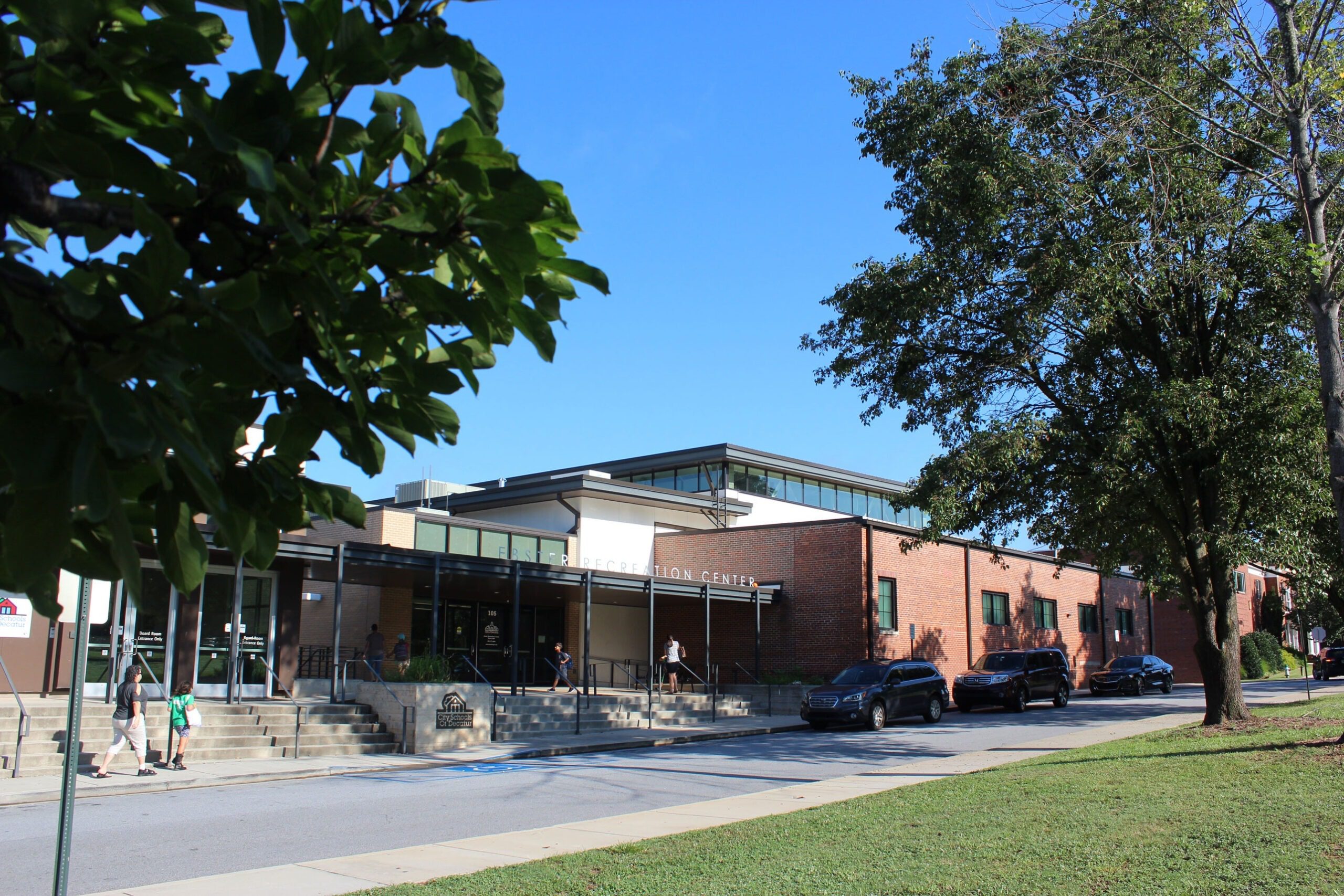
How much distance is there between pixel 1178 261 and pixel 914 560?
1850 centimetres

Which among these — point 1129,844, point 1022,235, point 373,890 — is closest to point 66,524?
point 373,890

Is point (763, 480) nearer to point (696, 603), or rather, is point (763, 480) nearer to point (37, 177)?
point (696, 603)

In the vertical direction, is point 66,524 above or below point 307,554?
below

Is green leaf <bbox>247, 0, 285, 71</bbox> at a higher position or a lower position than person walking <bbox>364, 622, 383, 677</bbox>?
higher

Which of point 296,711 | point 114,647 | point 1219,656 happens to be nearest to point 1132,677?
point 1219,656

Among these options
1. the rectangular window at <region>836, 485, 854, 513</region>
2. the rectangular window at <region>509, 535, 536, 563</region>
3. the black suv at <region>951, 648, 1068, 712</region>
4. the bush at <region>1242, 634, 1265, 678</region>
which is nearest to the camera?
the black suv at <region>951, 648, 1068, 712</region>

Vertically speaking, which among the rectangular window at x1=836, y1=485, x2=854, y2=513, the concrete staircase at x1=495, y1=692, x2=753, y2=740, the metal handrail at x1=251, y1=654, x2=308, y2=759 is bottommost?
the concrete staircase at x1=495, y1=692, x2=753, y2=740

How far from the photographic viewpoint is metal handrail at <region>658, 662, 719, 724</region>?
2718 centimetres

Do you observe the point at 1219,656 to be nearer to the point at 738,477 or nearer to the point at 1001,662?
the point at 1001,662

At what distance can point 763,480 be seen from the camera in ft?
137

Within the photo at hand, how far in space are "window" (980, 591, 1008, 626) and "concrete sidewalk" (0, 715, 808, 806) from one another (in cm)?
1602

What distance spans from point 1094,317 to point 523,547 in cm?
1950

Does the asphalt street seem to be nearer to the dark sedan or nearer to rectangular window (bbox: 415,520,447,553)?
rectangular window (bbox: 415,520,447,553)

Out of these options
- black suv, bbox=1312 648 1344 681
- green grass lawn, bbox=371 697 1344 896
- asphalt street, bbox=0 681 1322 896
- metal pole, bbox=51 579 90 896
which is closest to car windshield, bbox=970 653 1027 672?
asphalt street, bbox=0 681 1322 896
